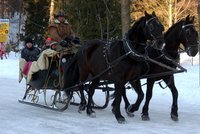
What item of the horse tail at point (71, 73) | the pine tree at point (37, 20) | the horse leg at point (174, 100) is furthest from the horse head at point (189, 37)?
the pine tree at point (37, 20)

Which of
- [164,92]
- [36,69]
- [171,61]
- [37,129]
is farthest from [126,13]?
[37,129]

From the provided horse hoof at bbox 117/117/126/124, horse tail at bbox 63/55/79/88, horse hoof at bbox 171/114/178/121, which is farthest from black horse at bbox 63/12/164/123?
horse hoof at bbox 171/114/178/121

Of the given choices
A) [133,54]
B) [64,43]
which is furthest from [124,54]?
[64,43]

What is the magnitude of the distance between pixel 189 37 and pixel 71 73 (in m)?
2.98

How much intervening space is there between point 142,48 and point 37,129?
2509 millimetres

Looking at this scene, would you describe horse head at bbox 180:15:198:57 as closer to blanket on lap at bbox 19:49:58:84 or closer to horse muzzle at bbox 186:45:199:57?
horse muzzle at bbox 186:45:199:57

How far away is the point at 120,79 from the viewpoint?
8.29 meters

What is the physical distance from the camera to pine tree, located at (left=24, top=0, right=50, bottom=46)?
42.1 metres

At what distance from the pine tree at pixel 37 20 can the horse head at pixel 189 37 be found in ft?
109

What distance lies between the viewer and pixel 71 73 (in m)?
10.0

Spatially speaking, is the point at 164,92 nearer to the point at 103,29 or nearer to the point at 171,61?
the point at 171,61

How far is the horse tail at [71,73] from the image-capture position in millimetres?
9898

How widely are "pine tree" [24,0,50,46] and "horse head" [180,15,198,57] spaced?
33206 millimetres

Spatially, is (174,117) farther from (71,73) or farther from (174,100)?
(71,73)
